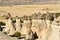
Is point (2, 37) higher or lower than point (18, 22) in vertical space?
higher

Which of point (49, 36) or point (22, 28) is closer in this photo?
point (49, 36)

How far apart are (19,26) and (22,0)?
79.9 meters

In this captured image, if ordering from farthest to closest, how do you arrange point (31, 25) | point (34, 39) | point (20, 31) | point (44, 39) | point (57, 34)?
1. point (20, 31)
2. point (31, 25)
3. point (34, 39)
4. point (44, 39)
5. point (57, 34)

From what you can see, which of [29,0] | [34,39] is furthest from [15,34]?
[29,0]

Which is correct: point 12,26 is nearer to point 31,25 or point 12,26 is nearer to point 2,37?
point 31,25

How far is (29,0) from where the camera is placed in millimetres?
112125

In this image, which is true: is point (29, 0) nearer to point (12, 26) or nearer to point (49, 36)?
point (12, 26)

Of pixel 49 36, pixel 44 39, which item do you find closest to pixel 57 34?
pixel 49 36

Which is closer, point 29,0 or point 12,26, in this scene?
point 12,26

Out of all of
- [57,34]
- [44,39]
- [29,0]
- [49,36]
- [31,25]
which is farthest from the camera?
[29,0]

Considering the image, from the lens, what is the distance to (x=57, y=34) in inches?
520

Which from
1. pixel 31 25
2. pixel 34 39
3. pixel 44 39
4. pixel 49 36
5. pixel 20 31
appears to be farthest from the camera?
pixel 20 31

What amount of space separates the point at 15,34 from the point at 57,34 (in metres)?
17.6

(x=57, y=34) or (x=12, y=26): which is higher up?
(x=57, y=34)
